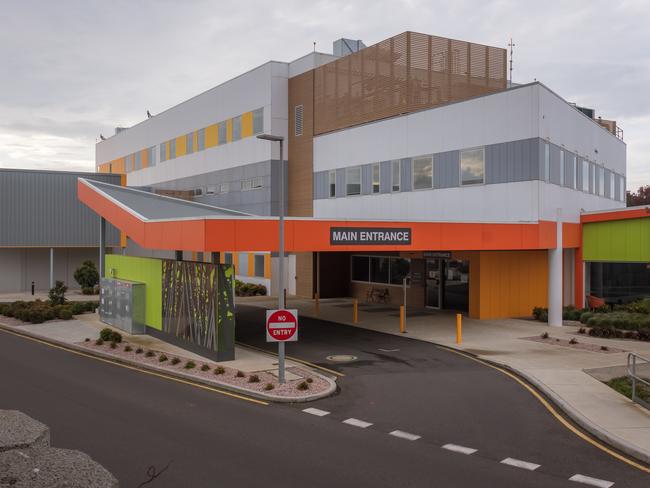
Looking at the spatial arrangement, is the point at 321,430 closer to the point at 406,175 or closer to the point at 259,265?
the point at 406,175

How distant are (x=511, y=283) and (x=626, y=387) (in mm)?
15195

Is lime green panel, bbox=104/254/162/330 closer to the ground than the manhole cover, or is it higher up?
higher up

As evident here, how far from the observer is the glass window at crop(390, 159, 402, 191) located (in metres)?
35.0

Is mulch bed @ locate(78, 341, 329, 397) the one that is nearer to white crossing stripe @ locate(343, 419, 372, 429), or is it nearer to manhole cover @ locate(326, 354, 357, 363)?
manhole cover @ locate(326, 354, 357, 363)

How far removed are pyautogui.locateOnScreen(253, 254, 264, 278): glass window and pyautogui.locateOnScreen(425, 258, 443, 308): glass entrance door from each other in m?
14.9

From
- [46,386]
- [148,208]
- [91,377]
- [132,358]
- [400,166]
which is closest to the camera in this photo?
[46,386]

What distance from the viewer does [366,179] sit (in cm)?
3750

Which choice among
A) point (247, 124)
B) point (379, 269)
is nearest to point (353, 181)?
point (379, 269)

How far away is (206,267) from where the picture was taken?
807 inches

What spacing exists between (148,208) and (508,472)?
70.1 feet

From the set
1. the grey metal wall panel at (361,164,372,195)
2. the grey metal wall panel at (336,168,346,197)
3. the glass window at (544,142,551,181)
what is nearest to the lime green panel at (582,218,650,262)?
the glass window at (544,142,551,181)

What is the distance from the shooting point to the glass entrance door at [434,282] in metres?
34.9

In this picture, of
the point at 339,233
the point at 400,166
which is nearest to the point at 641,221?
the point at 400,166

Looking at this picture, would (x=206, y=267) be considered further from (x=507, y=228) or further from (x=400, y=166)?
(x=400, y=166)
